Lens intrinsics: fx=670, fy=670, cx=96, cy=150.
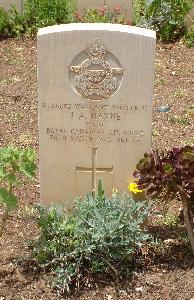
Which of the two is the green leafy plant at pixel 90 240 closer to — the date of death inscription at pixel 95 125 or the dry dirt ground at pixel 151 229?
the dry dirt ground at pixel 151 229

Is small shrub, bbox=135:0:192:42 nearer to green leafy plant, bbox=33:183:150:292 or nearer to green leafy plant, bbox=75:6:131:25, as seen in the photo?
green leafy plant, bbox=75:6:131:25

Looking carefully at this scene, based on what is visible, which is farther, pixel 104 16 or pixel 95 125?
pixel 104 16

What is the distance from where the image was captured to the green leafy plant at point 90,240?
157 inches

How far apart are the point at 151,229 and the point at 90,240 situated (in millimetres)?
728

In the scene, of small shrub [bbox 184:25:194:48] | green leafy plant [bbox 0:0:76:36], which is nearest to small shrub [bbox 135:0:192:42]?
small shrub [bbox 184:25:194:48]

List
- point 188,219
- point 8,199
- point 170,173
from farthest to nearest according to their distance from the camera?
point 188,219
point 8,199
point 170,173

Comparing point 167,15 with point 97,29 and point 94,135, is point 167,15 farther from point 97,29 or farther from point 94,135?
point 97,29

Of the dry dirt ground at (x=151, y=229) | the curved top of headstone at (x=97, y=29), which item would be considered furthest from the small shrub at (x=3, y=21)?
the curved top of headstone at (x=97, y=29)

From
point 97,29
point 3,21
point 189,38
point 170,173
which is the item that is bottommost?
point 170,173

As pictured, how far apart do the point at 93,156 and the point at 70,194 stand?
338mm

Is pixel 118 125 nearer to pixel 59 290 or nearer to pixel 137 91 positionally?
pixel 137 91

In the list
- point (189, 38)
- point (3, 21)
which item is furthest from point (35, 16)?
point (189, 38)

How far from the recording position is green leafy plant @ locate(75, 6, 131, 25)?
8.95 meters

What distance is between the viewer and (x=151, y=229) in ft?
15.1
